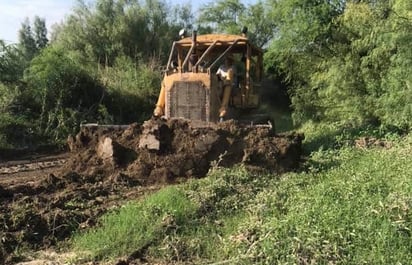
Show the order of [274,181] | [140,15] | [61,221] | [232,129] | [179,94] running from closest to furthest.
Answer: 1. [61,221]
2. [274,181]
3. [232,129]
4. [179,94]
5. [140,15]

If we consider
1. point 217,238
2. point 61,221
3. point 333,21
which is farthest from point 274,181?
point 333,21

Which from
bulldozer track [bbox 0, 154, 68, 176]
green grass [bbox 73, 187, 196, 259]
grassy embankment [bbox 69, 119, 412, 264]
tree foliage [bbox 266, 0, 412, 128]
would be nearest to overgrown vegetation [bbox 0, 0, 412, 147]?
tree foliage [bbox 266, 0, 412, 128]

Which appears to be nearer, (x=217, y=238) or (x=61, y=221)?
(x=217, y=238)

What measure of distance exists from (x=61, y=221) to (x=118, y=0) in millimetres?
27311

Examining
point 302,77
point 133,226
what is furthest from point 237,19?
point 133,226

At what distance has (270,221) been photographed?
20.5ft

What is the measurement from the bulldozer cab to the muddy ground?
111 cm

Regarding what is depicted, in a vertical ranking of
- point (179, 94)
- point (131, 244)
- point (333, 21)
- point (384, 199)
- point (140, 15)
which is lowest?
point (131, 244)

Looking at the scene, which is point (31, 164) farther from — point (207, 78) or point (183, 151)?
point (183, 151)

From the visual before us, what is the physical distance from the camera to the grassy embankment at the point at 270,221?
17.7 feet

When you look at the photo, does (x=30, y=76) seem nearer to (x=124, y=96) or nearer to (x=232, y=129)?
(x=124, y=96)

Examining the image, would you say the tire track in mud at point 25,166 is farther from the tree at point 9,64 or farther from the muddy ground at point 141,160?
the tree at point 9,64

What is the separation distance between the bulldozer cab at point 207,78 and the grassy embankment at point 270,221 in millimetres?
3044

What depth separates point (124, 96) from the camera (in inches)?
838
